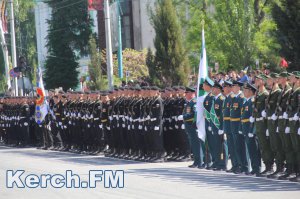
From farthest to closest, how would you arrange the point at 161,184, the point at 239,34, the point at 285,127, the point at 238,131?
the point at 239,34, the point at 238,131, the point at 285,127, the point at 161,184

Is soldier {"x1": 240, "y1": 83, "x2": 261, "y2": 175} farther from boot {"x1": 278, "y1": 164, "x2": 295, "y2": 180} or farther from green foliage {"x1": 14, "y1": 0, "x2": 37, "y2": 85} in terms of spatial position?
green foliage {"x1": 14, "y1": 0, "x2": 37, "y2": 85}

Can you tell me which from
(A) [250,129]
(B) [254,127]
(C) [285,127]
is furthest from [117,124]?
(C) [285,127]

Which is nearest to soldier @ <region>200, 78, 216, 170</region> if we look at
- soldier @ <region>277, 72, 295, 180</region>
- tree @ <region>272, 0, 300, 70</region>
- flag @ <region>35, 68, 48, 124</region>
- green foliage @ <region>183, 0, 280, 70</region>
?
soldier @ <region>277, 72, 295, 180</region>

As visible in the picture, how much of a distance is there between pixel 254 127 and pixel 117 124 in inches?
277

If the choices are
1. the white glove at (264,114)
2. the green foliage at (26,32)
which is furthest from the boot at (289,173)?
the green foliage at (26,32)

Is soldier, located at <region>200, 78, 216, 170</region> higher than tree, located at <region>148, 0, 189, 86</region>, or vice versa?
tree, located at <region>148, 0, 189, 86</region>

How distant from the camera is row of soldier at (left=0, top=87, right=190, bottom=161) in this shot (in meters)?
20.5

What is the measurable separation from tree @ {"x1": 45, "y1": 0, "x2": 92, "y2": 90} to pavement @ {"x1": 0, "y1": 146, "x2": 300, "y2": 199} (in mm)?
40662

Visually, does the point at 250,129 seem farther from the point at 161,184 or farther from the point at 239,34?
the point at 239,34

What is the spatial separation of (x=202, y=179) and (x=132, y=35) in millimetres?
45837

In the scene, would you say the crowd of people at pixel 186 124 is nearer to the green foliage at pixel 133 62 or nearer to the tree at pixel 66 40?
the green foliage at pixel 133 62

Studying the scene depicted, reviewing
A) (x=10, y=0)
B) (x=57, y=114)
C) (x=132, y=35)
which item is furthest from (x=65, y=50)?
(x=57, y=114)

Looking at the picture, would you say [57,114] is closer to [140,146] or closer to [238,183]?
[140,146]

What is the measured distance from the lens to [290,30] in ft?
74.5
